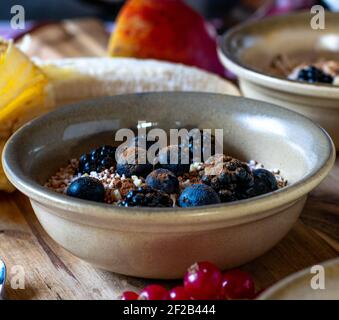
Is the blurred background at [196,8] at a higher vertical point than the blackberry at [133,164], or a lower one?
lower

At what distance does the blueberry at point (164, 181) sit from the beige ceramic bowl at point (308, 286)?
194 millimetres

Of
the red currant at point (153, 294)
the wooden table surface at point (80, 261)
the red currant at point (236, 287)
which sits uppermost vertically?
the red currant at point (153, 294)

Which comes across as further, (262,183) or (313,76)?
(313,76)

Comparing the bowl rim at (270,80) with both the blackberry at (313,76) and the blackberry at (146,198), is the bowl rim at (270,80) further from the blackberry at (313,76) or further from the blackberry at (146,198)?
the blackberry at (146,198)

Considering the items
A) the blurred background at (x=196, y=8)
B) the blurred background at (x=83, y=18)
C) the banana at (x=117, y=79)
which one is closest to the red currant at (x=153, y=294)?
the banana at (x=117, y=79)

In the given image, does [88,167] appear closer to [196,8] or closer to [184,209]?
[184,209]

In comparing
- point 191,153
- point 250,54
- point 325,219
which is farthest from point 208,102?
point 250,54

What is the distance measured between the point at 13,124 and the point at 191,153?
0.96 feet

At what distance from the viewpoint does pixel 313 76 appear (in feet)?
3.52

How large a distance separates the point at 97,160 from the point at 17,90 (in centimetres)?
21

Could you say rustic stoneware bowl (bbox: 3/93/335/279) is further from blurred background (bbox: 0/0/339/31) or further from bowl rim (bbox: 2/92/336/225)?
blurred background (bbox: 0/0/339/31)

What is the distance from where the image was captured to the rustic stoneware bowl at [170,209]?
633 millimetres

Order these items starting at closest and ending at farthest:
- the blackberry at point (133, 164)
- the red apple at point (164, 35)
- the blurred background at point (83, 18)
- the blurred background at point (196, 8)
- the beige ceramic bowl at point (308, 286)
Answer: the beige ceramic bowl at point (308, 286), the blackberry at point (133, 164), the red apple at point (164, 35), the blurred background at point (83, 18), the blurred background at point (196, 8)

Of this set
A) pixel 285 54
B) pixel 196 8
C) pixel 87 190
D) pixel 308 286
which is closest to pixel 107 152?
pixel 87 190
